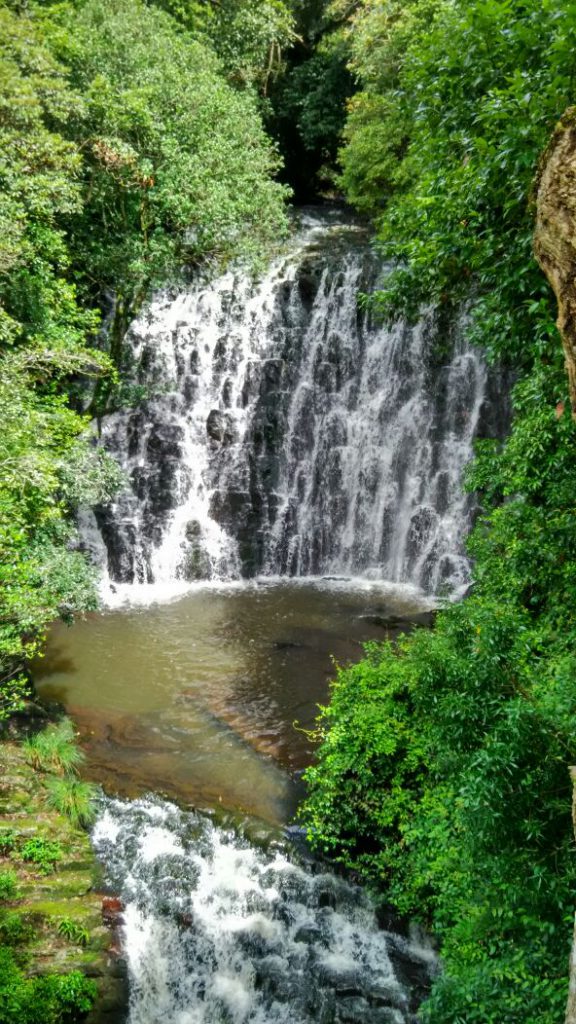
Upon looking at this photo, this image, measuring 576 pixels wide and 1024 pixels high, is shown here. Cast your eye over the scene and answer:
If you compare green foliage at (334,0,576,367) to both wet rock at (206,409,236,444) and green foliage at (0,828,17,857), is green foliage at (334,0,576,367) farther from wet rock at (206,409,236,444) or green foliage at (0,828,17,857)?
wet rock at (206,409,236,444)

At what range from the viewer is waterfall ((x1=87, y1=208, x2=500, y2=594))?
17.9 meters

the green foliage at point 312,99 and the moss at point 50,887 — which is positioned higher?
the green foliage at point 312,99

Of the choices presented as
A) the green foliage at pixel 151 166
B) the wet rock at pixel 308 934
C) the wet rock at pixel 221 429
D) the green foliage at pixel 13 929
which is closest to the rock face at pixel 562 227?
the wet rock at pixel 308 934

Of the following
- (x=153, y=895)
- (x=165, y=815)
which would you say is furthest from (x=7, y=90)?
(x=153, y=895)

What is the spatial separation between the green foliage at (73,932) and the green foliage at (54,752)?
2617 millimetres

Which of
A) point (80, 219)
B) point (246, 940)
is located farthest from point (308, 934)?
point (80, 219)

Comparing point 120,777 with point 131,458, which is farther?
point 131,458

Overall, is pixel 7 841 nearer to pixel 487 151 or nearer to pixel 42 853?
pixel 42 853

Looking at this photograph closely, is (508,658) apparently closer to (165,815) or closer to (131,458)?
(165,815)

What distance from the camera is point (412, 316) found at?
9.59 meters

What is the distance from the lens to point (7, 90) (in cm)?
1212

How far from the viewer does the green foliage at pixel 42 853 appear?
26.8 feet

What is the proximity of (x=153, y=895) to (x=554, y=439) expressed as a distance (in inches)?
294

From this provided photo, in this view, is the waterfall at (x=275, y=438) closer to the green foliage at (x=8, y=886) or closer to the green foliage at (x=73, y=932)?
the green foliage at (x=8, y=886)
